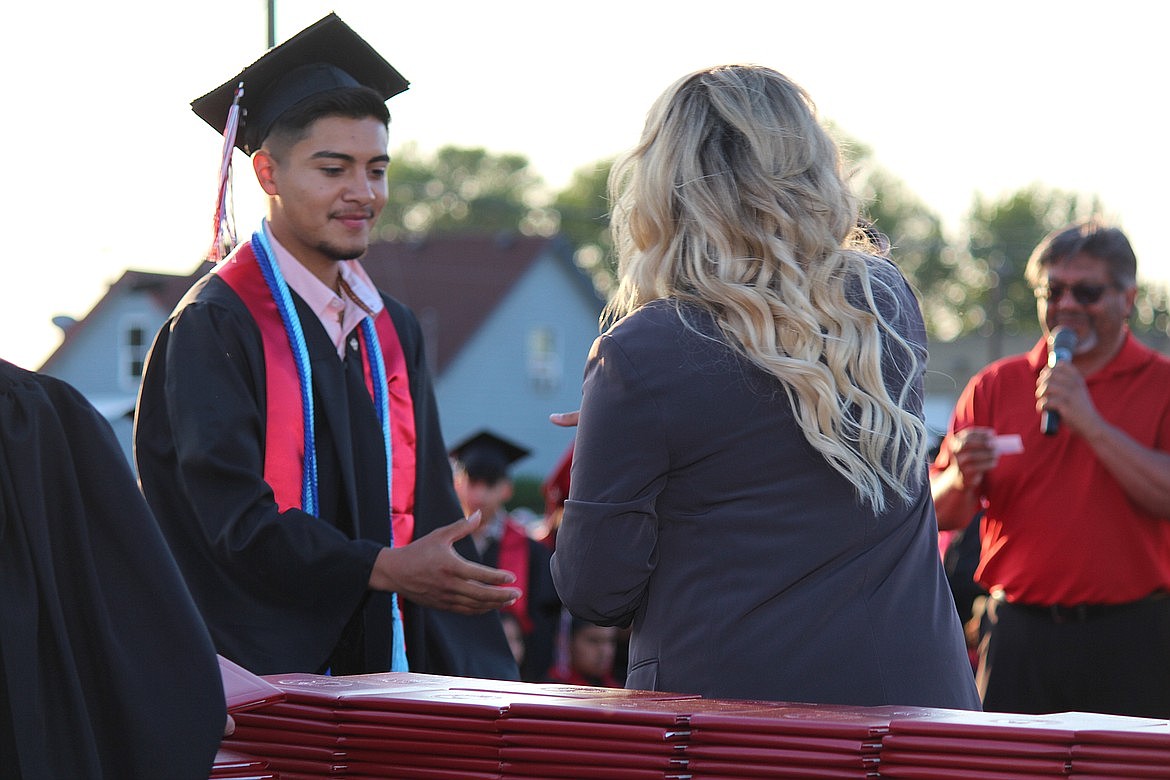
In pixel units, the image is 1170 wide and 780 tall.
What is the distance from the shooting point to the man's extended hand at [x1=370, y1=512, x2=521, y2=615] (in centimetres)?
313

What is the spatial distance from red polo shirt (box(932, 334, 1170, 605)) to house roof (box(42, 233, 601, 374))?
3293cm

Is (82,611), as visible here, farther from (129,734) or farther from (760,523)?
(760,523)

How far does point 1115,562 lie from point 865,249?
2.12m

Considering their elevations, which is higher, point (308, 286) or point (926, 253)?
point (926, 253)

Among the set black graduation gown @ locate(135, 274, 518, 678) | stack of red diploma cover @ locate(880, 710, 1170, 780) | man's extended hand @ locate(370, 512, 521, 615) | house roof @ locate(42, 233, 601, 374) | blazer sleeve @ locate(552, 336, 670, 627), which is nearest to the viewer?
stack of red diploma cover @ locate(880, 710, 1170, 780)

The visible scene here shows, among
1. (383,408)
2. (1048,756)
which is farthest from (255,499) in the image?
(1048,756)

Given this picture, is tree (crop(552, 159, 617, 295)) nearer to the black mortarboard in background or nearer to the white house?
the white house

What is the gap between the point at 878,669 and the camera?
2455 millimetres

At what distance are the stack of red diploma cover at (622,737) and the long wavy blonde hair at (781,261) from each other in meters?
0.50

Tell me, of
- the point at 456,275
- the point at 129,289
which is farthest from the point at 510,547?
the point at 456,275

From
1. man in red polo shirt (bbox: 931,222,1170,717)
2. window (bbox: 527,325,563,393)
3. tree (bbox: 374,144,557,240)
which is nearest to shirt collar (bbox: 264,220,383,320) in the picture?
man in red polo shirt (bbox: 931,222,1170,717)

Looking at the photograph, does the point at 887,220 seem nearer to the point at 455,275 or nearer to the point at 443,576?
the point at 455,275

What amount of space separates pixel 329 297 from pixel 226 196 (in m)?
0.40

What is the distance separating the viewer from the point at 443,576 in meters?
3.16
